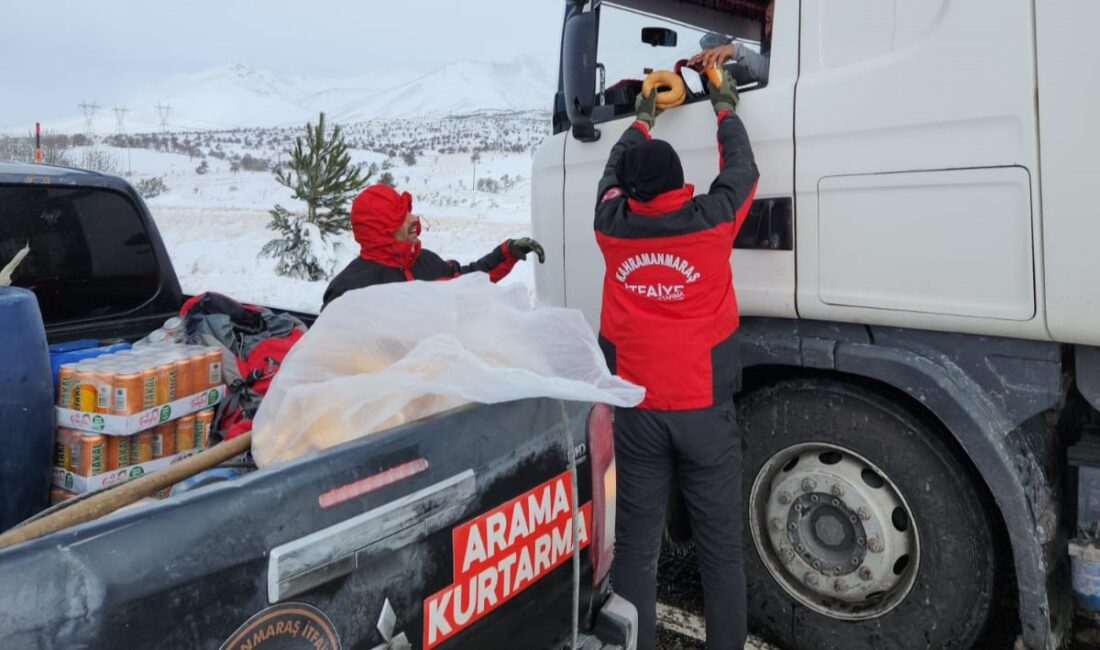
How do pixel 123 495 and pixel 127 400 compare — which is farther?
pixel 127 400

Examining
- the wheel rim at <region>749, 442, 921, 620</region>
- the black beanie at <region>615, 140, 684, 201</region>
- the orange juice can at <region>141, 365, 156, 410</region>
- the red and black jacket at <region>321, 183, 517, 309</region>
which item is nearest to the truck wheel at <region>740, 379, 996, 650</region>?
the wheel rim at <region>749, 442, 921, 620</region>

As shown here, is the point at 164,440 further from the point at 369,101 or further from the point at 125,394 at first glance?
the point at 369,101

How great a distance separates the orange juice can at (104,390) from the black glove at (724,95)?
7.28 feet

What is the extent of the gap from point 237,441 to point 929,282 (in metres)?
2.10

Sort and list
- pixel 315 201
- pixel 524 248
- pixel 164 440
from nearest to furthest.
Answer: pixel 164 440 < pixel 524 248 < pixel 315 201

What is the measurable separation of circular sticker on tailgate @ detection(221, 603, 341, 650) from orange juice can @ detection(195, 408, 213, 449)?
1561mm

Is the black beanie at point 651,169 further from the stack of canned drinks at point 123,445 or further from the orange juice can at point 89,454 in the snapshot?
the orange juice can at point 89,454

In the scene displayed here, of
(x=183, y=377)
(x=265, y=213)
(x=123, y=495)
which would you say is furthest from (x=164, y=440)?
(x=265, y=213)

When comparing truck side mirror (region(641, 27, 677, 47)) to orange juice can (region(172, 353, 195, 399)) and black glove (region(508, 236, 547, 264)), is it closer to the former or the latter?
black glove (region(508, 236, 547, 264))

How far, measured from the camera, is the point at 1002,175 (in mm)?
2283

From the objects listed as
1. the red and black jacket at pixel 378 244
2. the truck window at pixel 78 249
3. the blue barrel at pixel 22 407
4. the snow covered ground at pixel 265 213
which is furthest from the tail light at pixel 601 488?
the snow covered ground at pixel 265 213

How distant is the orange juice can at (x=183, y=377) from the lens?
254cm

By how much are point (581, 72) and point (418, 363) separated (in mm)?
2058

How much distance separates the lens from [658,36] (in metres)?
3.46
